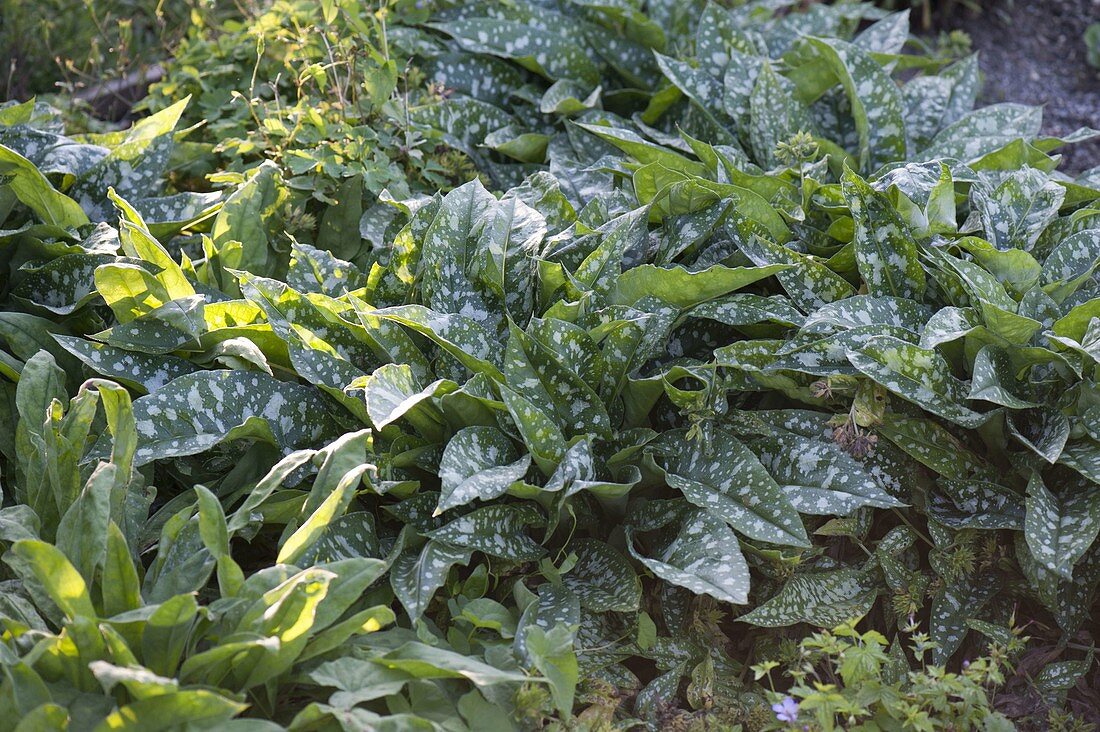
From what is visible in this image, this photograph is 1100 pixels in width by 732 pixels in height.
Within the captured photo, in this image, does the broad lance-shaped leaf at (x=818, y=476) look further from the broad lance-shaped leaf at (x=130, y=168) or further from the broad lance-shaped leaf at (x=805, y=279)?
the broad lance-shaped leaf at (x=130, y=168)

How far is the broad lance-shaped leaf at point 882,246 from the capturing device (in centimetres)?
213

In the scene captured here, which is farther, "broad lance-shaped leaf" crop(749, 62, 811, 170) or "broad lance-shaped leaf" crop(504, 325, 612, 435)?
"broad lance-shaped leaf" crop(749, 62, 811, 170)

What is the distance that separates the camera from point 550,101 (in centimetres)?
296

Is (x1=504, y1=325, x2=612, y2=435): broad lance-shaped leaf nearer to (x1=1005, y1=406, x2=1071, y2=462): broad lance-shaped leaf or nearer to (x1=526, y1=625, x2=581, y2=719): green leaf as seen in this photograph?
(x1=526, y1=625, x2=581, y2=719): green leaf

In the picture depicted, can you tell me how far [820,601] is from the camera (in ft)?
6.33

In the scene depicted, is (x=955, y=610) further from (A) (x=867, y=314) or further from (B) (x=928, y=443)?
(A) (x=867, y=314)

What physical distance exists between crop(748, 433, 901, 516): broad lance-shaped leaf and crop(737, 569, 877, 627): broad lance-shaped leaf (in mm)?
165

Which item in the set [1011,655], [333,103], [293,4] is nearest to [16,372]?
[333,103]

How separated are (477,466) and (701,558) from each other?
452 mm

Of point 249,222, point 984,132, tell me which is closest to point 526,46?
point 249,222

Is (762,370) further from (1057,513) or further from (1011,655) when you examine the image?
(1011,655)

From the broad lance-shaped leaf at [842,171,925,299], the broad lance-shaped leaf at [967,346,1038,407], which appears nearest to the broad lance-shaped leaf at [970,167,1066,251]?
the broad lance-shaped leaf at [842,171,925,299]

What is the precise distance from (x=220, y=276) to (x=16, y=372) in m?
0.49

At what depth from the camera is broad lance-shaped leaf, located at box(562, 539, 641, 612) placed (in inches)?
72.8
